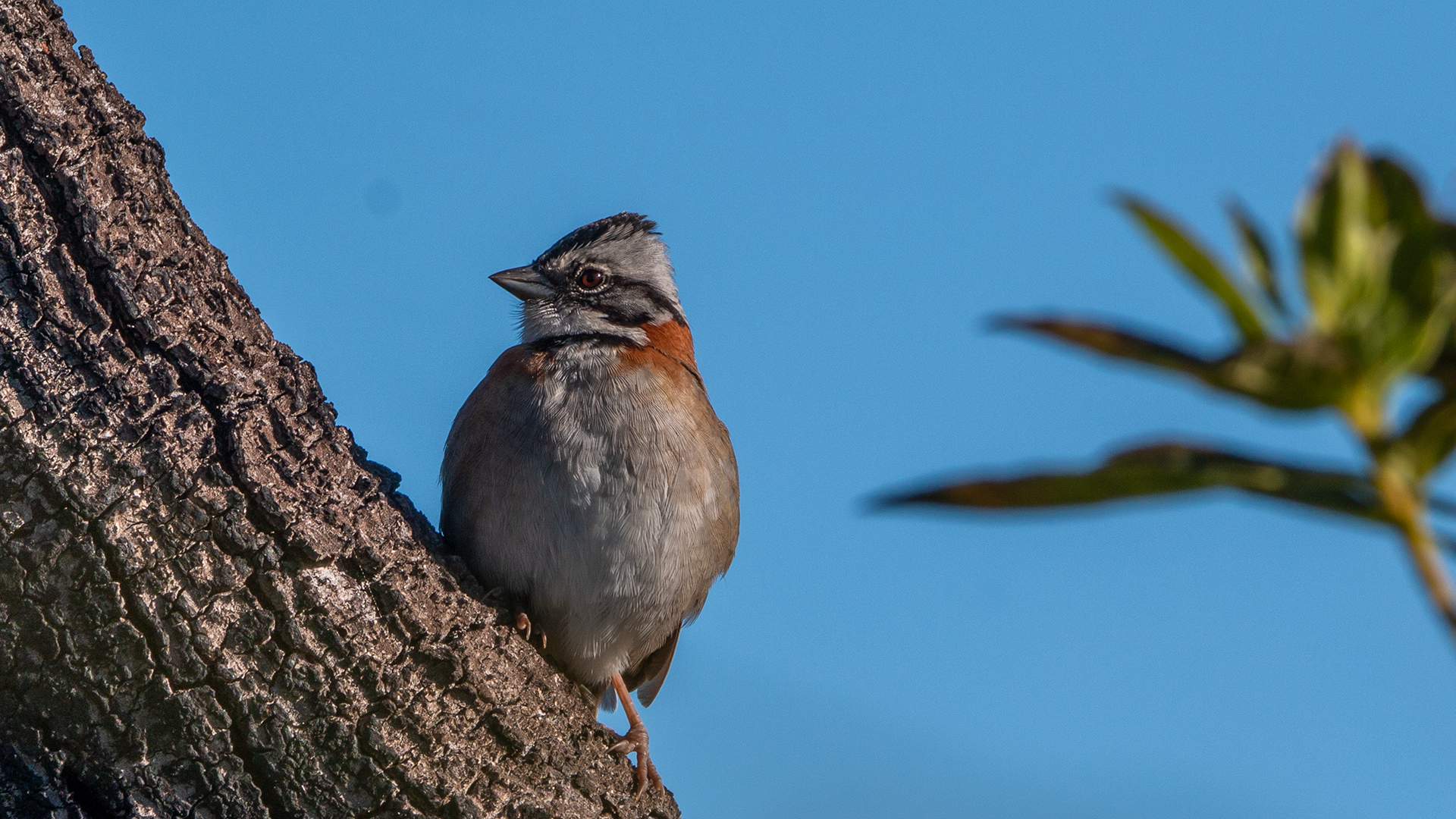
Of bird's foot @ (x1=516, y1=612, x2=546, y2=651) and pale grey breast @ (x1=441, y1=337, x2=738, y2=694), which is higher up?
pale grey breast @ (x1=441, y1=337, x2=738, y2=694)

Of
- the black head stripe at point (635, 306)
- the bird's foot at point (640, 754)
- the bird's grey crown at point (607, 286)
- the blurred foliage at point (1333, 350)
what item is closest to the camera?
the blurred foliage at point (1333, 350)

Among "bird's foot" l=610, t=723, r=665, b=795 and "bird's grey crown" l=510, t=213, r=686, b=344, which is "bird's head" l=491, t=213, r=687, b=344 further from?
"bird's foot" l=610, t=723, r=665, b=795

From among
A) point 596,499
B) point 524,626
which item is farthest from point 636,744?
point 596,499

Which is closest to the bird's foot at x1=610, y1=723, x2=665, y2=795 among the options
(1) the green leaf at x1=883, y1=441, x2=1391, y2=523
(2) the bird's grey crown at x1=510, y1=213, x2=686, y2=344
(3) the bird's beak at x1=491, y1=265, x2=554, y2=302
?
(2) the bird's grey crown at x1=510, y1=213, x2=686, y2=344

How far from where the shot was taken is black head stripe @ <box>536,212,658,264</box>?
7195mm

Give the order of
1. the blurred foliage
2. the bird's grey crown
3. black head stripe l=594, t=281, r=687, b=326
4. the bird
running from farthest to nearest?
black head stripe l=594, t=281, r=687, b=326 < the bird's grey crown < the bird < the blurred foliage

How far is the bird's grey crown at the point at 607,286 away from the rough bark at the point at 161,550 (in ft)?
7.94

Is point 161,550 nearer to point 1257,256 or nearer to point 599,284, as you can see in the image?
point 599,284

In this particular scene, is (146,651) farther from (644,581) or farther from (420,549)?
(644,581)

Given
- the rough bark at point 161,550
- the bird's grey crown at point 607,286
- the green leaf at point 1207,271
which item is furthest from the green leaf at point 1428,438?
the bird's grey crown at point 607,286

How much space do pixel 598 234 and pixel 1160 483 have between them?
6.40 metres

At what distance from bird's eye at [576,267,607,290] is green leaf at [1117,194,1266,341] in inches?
244

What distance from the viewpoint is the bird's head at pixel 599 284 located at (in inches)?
268

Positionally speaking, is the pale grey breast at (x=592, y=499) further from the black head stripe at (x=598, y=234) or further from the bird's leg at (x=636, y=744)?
the black head stripe at (x=598, y=234)
